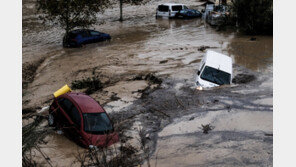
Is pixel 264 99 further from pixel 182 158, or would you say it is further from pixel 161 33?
pixel 161 33

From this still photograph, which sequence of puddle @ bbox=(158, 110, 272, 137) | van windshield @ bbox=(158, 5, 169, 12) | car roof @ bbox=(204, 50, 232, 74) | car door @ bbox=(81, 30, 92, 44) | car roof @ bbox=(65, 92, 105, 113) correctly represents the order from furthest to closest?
van windshield @ bbox=(158, 5, 169, 12)
car door @ bbox=(81, 30, 92, 44)
car roof @ bbox=(204, 50, 232, 74)
puddle @ bbox=(158, 110, 272, 137)
car roof @ bbox=(65, 92, 105, 113)

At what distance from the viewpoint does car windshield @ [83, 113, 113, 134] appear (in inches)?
407

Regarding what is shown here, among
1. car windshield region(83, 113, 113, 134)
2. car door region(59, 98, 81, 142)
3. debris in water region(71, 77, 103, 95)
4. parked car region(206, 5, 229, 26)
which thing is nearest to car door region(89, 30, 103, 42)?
debris in water region(71, 77, 103, 95)

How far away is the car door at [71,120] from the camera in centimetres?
1034

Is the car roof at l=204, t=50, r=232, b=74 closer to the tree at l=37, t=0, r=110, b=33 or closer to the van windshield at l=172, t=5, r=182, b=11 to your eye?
the tree at l=37, t=0, r=110, b=33

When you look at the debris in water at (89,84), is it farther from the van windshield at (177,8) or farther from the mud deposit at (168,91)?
the van windshield at (177,8)

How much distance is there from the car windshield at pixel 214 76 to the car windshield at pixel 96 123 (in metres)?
5.78

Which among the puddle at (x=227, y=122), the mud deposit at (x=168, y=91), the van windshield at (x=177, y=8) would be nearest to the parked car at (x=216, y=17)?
the mud deposit at (x=168, y=91)

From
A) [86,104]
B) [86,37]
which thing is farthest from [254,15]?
[86,104]

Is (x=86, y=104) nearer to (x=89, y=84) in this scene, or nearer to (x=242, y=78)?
(x=89, y=84)

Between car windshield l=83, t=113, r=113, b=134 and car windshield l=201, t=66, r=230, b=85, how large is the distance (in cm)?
578

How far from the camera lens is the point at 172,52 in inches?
896

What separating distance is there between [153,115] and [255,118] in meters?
3.84

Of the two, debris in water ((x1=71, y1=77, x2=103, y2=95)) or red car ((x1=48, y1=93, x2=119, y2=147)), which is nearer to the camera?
red car ((x1=48, y1=93, x2=119, y2=147))
